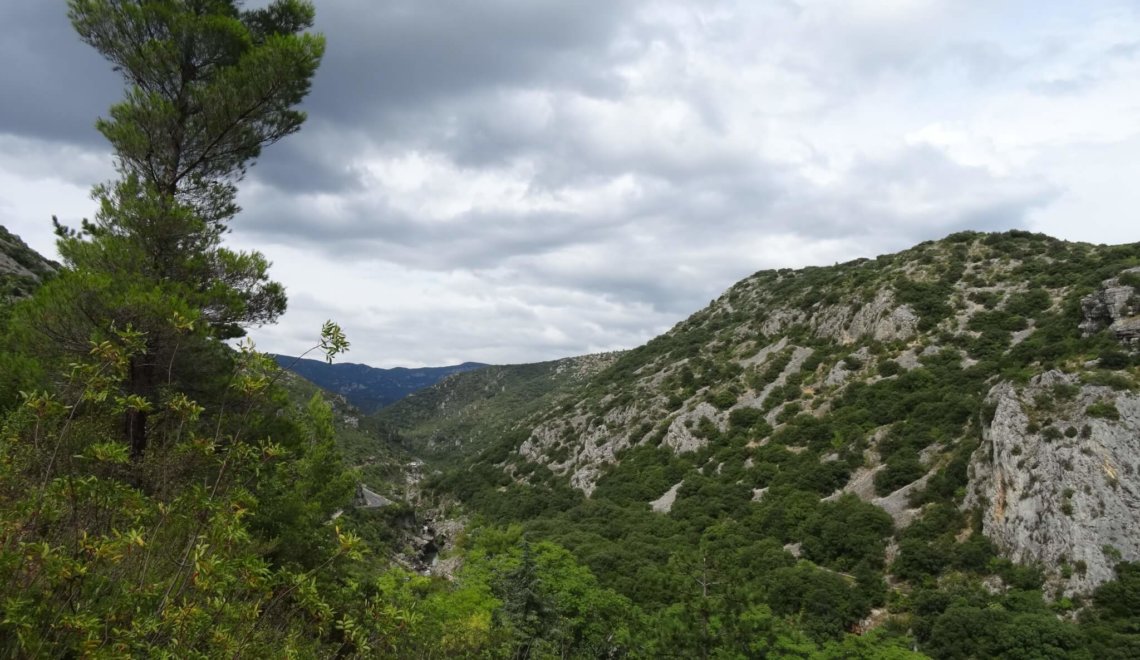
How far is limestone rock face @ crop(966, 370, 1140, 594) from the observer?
71.7 ft

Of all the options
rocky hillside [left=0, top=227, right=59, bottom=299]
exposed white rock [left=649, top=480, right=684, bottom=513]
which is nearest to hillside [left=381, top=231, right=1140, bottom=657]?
exposed white rock [left=649, top=480, right=684, bottom=513]

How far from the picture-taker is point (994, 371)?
37.3m

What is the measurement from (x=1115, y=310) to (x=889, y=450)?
47.2 ft

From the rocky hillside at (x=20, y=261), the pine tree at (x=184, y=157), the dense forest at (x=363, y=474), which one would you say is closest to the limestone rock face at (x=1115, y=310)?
the dense forest at (x=363, y=474)

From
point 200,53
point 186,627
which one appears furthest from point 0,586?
point 200,53

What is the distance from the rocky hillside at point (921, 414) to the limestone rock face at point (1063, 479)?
0.07 m

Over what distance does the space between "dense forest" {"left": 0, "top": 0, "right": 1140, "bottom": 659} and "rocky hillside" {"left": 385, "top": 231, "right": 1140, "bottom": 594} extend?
25 centimetres

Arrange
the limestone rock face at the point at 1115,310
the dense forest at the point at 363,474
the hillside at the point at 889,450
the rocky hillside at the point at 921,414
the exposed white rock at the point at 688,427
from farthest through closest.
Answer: the exposed white rock at the point at 688,427, the limestone rock face at the point at 1115,310, the rocky hillside at the point at 921,414, the hillside at the point at 889,450, the dense forest at the point at 363,474

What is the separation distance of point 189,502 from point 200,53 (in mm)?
14198

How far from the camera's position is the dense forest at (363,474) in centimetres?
379

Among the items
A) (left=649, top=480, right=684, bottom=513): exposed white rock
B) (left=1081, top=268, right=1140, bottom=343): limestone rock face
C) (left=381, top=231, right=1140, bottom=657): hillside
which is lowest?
(left=649, top=480, right=684, bottom=513): exposed white rock

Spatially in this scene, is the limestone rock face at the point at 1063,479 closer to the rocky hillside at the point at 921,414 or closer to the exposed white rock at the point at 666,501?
the rocky hillside at the point at 921,414

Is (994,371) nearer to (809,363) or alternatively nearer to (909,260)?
(809,363)

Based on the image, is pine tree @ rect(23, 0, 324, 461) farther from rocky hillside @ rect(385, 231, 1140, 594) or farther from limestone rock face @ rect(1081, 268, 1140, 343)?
limestone rock face @ rect(1081, 268, 1140, 343)
